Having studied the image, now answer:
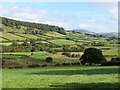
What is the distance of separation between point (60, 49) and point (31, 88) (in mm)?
104092

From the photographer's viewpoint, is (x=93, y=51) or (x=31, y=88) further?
(x=93, y=51)

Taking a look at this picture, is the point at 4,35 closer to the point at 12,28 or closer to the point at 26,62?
the point at 12,28

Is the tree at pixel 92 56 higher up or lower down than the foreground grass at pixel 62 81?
lower down

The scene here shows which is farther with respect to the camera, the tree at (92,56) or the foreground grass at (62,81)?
the tree at (92,56)

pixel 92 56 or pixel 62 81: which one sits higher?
pixel 62 81

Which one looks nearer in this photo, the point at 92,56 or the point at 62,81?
the point at 62,81

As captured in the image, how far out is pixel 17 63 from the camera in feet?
262

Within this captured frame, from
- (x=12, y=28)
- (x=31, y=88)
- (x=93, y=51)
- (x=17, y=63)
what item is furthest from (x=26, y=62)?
(x=12, y=28)

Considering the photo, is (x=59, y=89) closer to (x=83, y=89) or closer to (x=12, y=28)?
(x=83, y=89)

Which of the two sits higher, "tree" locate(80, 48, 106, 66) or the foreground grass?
the foreground grass

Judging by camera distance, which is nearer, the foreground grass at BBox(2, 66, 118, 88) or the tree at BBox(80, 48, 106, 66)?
the foreground grass at BBox(2, 66, 118, 88)

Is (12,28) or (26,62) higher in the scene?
(12,28)

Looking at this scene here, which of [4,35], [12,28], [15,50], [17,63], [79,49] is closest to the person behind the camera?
[17,63]

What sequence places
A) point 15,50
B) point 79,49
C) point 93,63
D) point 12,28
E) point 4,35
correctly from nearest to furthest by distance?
→ point 93,63 < point 15,50 < point 79,49 < point 4,35 < point 12,28
